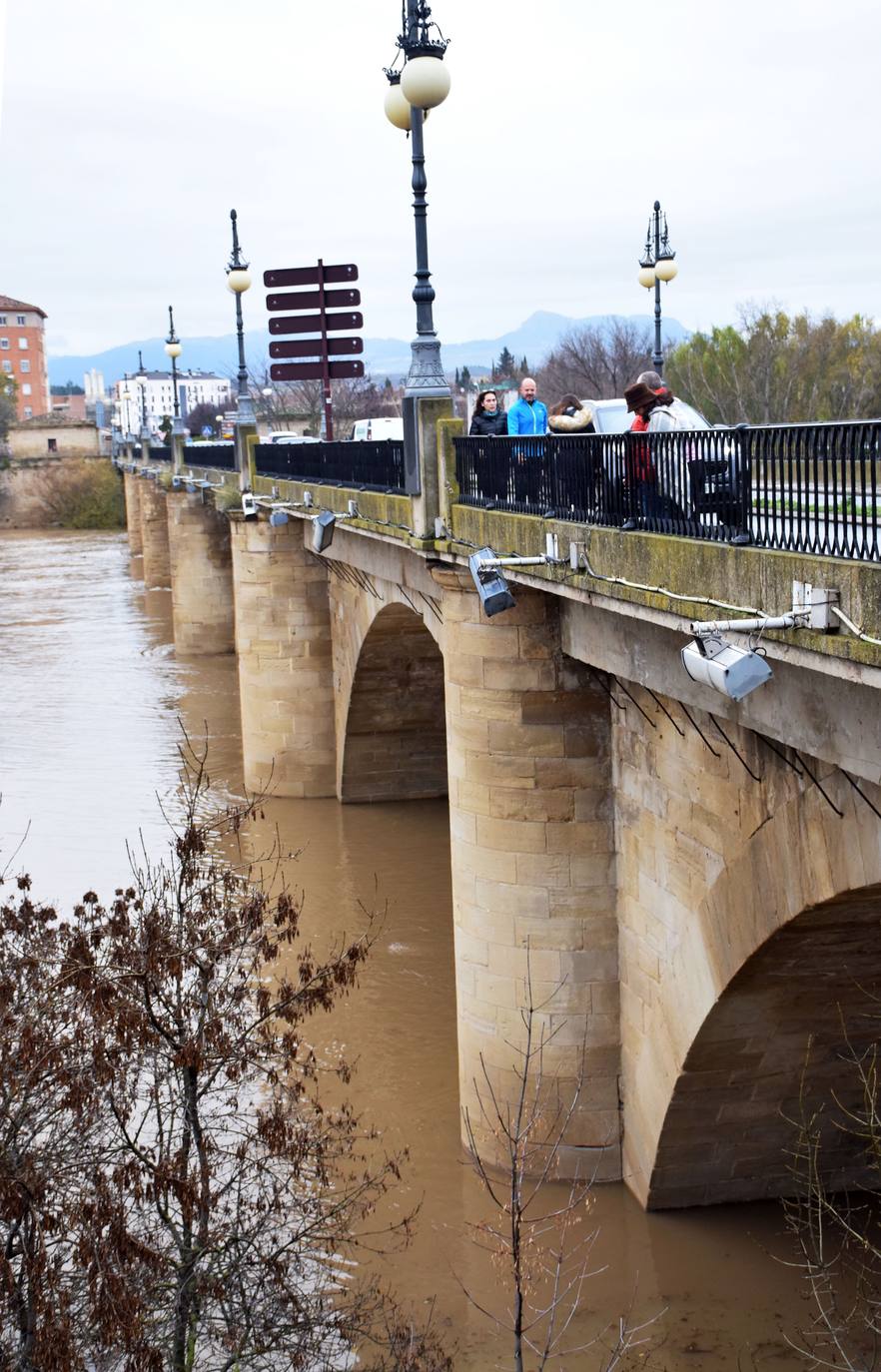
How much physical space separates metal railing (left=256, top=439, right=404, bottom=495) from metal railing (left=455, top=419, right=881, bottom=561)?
5.12m

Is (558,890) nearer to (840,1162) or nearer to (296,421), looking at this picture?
(840,1162)

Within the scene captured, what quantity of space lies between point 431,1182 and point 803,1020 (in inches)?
138

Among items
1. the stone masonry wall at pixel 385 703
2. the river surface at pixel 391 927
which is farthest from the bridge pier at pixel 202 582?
the stone masonry wall at pixel 385 703

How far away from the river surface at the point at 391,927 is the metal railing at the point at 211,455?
516cm

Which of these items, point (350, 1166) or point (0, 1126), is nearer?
point (0, 1126)

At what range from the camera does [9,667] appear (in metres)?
42.1

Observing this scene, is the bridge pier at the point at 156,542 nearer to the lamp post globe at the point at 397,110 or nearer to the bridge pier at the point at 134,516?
the bridge pier at the point at 134,516

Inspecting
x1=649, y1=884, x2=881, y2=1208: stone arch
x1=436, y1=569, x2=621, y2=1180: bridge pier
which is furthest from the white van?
x1=649, y1=884, x2=881, y2=1208: stone arch

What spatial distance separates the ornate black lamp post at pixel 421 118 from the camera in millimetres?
10977

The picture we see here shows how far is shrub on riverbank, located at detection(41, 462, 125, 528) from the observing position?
102375mm

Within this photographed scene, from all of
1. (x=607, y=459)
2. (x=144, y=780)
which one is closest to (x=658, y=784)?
(x=607, y=459)

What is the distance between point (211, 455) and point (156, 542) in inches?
736

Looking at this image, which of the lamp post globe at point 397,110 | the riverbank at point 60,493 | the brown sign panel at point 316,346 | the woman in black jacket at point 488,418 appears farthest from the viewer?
the riverbank at point 60,493

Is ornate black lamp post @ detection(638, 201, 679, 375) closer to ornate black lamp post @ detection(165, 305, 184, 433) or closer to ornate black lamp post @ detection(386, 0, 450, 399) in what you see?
ornate black lamp post @ detection(386, 0, 450, 399)
